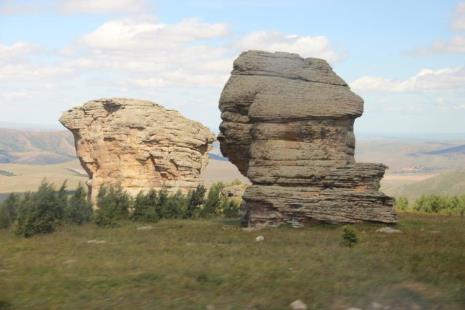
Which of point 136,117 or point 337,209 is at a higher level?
point 136,117

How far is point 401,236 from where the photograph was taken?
28.3m

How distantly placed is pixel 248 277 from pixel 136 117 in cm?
6160

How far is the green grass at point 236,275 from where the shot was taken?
14.2m

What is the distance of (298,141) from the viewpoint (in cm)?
3647

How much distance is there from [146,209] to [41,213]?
34.9 feet

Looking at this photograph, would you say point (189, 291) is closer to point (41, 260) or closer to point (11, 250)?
point (41, 260)

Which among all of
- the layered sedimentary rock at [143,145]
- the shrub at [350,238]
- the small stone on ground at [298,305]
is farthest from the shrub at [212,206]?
the small stone on ground at [298,305]

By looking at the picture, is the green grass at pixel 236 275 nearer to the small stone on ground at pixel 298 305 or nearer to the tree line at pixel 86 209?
the small stone on ground at pixel 298 305

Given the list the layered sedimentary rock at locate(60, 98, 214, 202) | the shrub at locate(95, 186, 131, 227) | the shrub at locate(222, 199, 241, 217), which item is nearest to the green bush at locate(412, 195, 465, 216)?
the shrub at locate(222, 199, 241, 217)

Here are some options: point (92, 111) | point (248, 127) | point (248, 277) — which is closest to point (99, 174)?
point (92, 111)

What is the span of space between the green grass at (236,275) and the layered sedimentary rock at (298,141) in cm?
805

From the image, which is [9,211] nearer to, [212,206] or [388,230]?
[212,206]

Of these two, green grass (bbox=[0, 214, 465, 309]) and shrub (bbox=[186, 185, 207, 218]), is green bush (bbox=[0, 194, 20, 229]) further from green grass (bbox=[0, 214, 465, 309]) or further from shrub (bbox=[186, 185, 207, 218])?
green grass (bbox=[0, 214, 465, 309])

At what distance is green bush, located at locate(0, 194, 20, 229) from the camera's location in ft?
141
